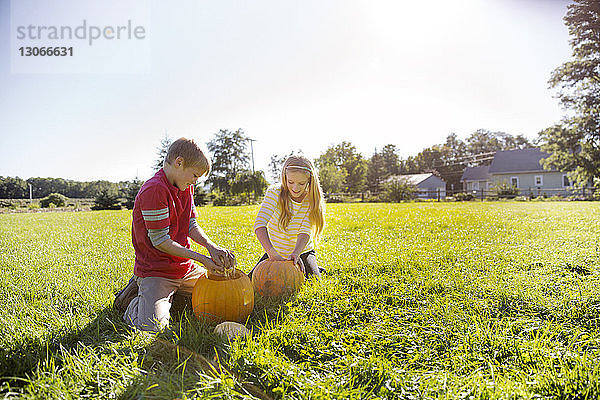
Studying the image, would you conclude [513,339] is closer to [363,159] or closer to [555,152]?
[555,152]

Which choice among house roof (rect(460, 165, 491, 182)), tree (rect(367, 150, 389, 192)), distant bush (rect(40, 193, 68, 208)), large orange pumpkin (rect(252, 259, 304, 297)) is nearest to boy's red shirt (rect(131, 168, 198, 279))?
large orange pumpkin (rect(252, 259, 304, 297))

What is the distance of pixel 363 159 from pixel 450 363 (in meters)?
60.8

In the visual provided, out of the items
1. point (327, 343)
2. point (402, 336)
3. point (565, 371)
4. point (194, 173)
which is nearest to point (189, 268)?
point (194, 173)

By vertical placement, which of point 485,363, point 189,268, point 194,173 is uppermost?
point 194,173

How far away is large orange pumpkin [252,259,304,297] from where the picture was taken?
11.7ft

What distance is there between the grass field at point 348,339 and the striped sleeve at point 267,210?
869 mm

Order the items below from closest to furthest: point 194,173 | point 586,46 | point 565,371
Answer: point 565,371 → point 194,173 → point 586,46

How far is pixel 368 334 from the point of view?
8.94ft

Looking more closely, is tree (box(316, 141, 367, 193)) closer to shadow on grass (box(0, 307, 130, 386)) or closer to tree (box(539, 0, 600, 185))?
tree (box(539, 0, 600, 185))

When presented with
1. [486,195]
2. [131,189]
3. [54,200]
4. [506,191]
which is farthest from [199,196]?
[506,191]

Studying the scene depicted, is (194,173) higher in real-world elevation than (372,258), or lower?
higher

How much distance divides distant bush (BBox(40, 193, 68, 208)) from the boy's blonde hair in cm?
1862

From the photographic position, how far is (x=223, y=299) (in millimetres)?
2928

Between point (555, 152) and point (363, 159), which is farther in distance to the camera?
point (363, 159)
